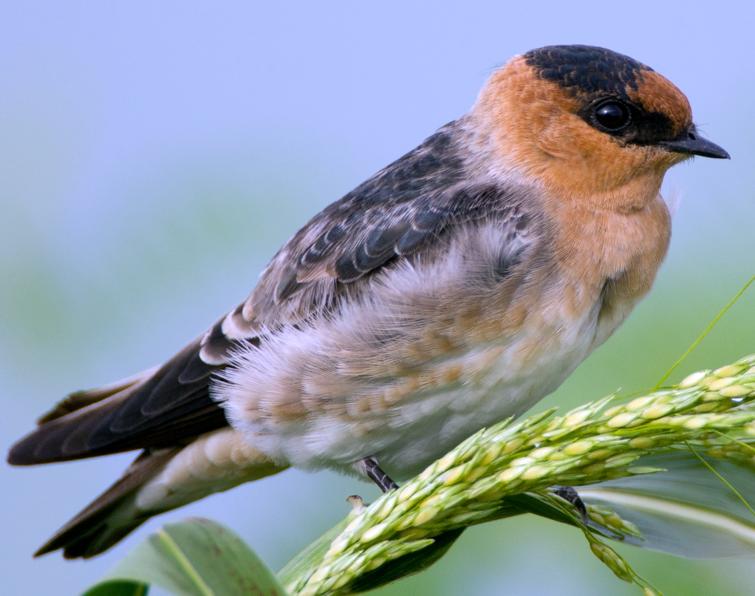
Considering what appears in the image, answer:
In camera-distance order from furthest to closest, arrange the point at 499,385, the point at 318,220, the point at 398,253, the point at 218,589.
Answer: the point at 318,220 → the point at 398,253 → the point at 499,385 → the point at 218,589

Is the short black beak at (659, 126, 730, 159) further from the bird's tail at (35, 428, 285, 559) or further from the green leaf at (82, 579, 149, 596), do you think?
the green leaf at (82, 579, 149, 596)

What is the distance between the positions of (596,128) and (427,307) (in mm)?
664

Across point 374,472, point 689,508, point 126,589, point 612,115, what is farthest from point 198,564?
point 612,115

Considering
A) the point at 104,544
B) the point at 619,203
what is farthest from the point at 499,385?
the point at 104,544

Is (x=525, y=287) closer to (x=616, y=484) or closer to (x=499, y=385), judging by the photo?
(x=499, y=385)

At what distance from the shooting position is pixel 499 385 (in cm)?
246

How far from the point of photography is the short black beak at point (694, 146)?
2.63 m

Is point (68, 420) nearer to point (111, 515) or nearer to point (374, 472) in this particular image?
point (111, 515)

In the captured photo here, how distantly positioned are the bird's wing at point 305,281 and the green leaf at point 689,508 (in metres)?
0.78

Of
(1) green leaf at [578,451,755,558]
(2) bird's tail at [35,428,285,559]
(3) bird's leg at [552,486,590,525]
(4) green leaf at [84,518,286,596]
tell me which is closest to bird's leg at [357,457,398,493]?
(2) bird's tail at [35,428,285,559]

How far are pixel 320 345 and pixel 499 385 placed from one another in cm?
47

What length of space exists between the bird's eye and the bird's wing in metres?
0.31

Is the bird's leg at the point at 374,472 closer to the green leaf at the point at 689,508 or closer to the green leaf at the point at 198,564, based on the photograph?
the green leaf at the point at 689,508

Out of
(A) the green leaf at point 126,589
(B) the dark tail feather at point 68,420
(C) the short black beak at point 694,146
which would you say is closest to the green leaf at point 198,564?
(A) the green leaf at point 126,589
